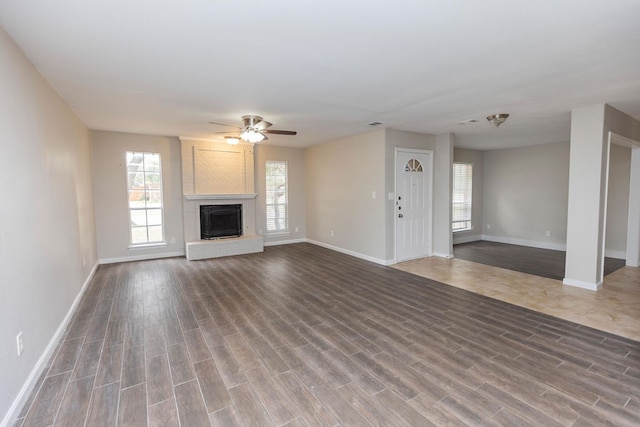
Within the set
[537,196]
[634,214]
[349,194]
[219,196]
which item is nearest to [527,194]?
[537,196]

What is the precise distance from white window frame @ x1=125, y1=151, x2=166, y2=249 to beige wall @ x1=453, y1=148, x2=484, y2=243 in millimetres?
7178

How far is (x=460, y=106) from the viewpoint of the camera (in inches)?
155

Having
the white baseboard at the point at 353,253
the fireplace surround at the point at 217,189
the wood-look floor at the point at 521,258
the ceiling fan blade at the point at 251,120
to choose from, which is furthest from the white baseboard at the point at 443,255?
the ceiling fan blade at the point at 251,120

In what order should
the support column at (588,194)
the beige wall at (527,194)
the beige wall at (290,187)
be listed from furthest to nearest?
the beige wall at (290,187) → the beige wall at (527,194) → the support column at (588,194)

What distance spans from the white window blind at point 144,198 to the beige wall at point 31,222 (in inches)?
89.3

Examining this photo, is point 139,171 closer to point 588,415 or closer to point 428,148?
point 428,148

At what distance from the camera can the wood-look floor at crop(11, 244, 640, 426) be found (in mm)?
1859

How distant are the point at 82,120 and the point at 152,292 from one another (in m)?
2.95

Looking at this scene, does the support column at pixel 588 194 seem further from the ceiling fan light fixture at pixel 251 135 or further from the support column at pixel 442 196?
the ceiling fan light fixture at pixel 251 135

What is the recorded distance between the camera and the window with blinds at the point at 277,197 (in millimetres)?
7480

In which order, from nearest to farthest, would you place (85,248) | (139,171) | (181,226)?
1. (85,248)
2. (139,171)
3. (181,226)

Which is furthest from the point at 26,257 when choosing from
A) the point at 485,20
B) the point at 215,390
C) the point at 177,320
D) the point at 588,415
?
the point at 588,415

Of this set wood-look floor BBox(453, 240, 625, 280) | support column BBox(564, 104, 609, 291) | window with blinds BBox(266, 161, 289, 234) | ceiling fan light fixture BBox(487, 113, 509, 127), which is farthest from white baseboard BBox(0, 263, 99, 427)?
wood-look floor BBox(453, 240, 625, 280)

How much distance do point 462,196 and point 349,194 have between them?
3.61 m
